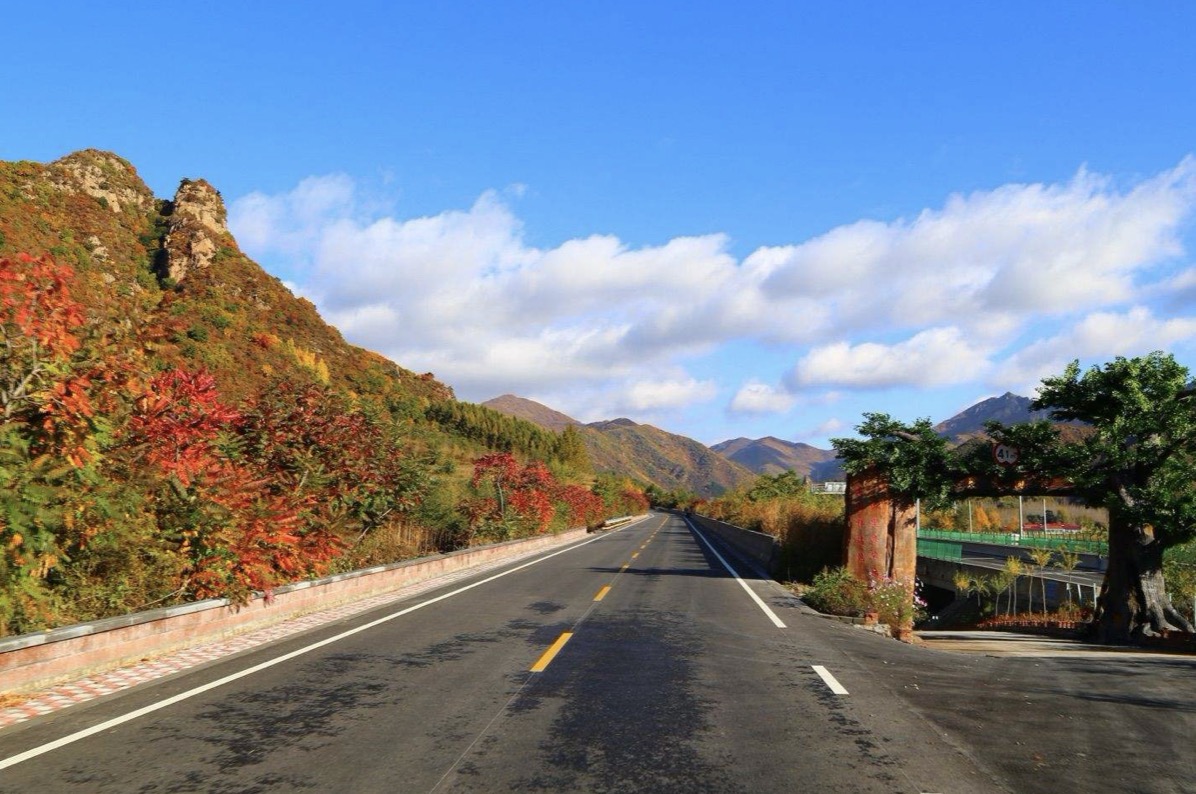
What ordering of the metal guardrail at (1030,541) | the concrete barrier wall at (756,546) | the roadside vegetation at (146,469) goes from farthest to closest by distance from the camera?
the metal guardrail at (1030,541) < the concrete barrier wall at (756,546) < the roadside vegetation at (146,469)

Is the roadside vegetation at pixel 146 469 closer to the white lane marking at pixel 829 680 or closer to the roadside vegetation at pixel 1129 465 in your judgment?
the white lane marking at pixel 829 680

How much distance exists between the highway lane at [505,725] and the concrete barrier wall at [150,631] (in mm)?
942

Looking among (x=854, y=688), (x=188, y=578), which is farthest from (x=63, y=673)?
(x=854, y=688)

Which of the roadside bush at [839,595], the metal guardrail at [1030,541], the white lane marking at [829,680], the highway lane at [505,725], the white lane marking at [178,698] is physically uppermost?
the metal guardrail at [1030,541]

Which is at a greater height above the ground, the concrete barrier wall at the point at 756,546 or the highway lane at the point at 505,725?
the concrete barrier wall at the point at 756,546

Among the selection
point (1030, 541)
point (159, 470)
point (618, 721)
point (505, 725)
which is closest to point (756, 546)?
point (159, 470)

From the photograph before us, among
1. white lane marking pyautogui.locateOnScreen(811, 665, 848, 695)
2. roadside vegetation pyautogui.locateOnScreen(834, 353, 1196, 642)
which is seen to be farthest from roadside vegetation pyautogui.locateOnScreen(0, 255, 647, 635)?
roadside vegetation pyautogui.locateOnScreen(834, 353, 1196, 642)

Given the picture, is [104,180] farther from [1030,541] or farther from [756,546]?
[1030,541]

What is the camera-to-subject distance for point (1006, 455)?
17047 millimetres

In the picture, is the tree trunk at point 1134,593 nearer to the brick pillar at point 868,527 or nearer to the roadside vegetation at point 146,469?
the brick pillar at point 868,527

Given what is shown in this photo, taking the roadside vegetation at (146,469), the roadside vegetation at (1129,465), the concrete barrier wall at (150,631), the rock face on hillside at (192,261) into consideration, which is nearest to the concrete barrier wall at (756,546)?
the roadside vegetation at (1129,465)

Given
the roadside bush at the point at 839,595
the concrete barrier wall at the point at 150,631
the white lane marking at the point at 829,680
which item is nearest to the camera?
the concrete barrier wall at the point at 150,631

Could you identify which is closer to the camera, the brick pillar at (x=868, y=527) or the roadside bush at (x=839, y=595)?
the roadside bush at (x=839, y=595)

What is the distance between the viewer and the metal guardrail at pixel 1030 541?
4097 centimetres
